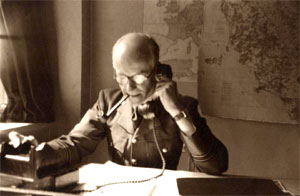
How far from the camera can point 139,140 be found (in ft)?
4.07

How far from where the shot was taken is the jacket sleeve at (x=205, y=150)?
3.62 feet

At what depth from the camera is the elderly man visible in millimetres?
1046

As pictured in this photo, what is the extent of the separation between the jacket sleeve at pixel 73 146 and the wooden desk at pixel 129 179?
0.07 m

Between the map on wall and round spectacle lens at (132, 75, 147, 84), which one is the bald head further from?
the map on wall

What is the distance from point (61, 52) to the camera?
4.70 ft

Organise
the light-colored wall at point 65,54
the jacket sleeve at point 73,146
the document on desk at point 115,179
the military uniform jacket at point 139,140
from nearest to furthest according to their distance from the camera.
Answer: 1. the document on desk at point 115,179
2. the jacket sleeve at point 73,146
3. the military uniform jacket at point 139,140
4. the light-colored wall at point 65,54

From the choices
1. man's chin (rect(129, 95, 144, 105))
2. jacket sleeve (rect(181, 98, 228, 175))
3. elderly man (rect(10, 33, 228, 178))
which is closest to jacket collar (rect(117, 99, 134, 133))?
elderly man (rect(10, 33, 228, 178))

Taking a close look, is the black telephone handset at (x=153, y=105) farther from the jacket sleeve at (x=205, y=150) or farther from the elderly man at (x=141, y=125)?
the jacket sleeve at (x=205, y=150)

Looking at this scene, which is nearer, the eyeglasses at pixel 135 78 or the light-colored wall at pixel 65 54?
the eyeglasses at pixel 135 78

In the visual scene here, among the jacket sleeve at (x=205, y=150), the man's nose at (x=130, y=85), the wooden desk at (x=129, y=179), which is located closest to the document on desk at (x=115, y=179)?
the wooden desk at (x=129, y=179)

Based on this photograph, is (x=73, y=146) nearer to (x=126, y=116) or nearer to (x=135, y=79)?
(x=126, y=116)

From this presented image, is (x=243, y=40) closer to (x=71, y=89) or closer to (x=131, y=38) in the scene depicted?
(x=131, y=38)

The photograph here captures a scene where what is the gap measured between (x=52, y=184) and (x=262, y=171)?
3.65 feet

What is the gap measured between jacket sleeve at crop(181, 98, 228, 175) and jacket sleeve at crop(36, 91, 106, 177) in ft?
1.36
